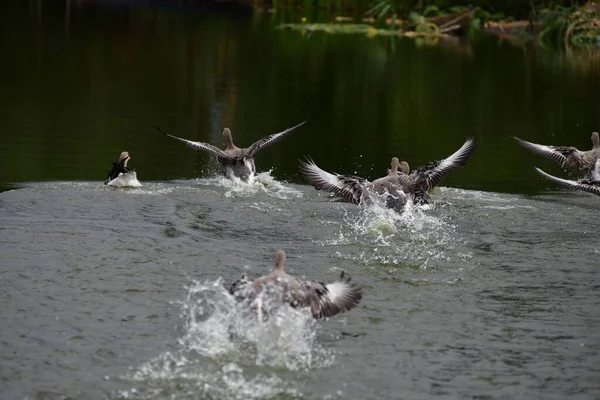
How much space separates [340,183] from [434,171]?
154cm

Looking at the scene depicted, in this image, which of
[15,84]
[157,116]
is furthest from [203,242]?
[15,84]

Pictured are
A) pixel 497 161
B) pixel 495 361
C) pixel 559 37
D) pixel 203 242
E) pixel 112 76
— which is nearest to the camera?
pixel 495 361

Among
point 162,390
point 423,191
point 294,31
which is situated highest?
point 294,31

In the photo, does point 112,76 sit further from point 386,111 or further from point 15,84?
point 386,111

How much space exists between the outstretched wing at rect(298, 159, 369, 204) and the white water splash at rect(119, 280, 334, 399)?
5.17m

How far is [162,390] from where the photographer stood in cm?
955

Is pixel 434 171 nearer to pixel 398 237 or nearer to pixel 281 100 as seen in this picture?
pixel 398 237

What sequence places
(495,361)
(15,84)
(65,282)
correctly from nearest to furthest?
1. (495,361)
2. (65,282)
3. (15,84)

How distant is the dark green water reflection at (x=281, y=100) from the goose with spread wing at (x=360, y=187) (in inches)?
178

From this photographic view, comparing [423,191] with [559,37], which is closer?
[423,191]

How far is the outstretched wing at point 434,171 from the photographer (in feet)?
54.8

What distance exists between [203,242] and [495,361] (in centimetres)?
527

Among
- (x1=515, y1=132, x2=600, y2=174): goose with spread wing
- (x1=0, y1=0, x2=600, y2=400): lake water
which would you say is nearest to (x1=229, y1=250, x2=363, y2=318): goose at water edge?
(x1=0, y1=0, x2=600, y2=400): lake water

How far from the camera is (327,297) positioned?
1082 cm
